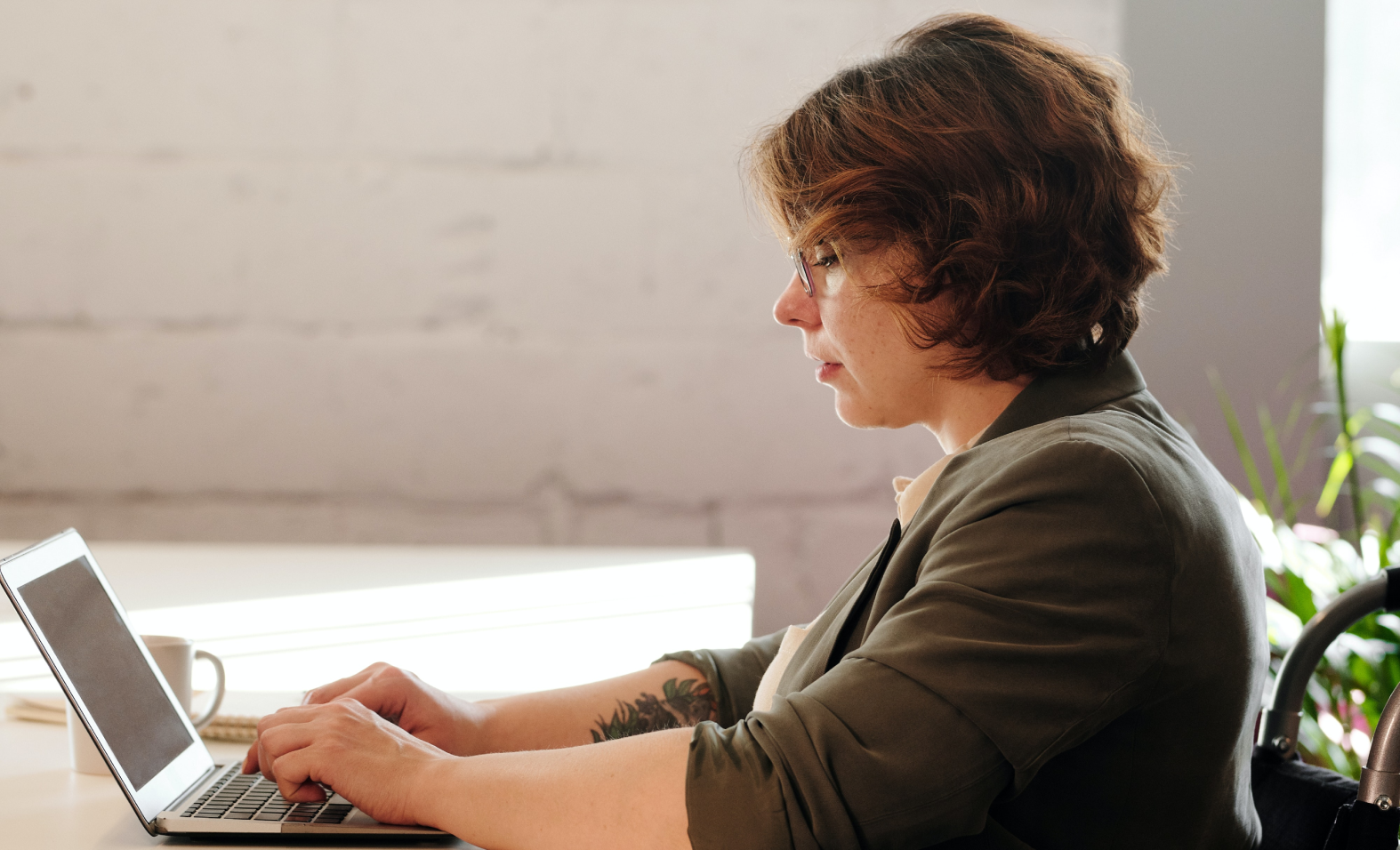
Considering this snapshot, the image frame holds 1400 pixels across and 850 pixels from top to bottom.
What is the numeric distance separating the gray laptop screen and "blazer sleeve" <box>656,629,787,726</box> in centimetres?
43

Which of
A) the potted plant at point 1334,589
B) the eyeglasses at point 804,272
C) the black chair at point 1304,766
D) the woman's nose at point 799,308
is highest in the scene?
the eyeglasses at point 804,272

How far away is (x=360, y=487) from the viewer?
2.05 m

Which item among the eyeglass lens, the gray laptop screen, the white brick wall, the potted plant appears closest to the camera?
the gray laptop screen

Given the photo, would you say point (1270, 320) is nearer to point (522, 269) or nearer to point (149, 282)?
point (522, 269)

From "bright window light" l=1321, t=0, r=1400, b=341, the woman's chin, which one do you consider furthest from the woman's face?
"bright window light" l=1321, t=0, r=1400, b=341

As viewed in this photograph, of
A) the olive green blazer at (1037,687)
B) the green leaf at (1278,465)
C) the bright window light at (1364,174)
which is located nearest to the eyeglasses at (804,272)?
the olive green blazer at (1037,687)

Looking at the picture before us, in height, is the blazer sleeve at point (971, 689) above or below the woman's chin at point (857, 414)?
below

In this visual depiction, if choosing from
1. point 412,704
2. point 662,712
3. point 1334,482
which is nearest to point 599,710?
point 662,712

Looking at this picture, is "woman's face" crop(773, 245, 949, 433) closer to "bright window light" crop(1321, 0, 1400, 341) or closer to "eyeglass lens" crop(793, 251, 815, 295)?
"eyeglass lens" crop(793, 251, 815, 295)

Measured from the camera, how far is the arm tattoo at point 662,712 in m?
1.00

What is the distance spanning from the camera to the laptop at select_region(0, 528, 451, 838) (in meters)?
0.72

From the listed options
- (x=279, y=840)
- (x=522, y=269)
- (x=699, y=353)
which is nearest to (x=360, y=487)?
(x=522, y=269)

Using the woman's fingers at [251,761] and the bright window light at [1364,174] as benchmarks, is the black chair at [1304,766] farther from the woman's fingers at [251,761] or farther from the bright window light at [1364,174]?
the bright window light at [1364,174]

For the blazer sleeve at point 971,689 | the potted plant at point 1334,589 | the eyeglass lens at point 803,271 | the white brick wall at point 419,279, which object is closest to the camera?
the blazer sleeve at point 971,689
